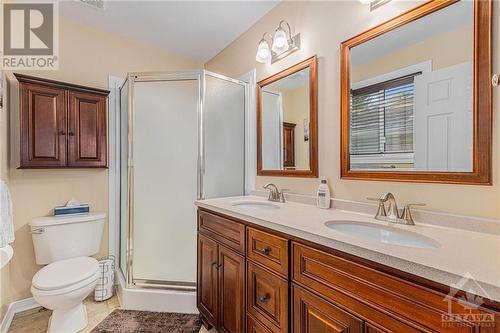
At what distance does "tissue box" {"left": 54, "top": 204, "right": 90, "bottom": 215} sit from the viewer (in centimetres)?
206

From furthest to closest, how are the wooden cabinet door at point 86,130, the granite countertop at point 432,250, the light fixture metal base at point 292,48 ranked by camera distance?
the wooden cabinet door at point 86,130
the light fixture metal base at point 292,48
the granite countertop at point 432,250

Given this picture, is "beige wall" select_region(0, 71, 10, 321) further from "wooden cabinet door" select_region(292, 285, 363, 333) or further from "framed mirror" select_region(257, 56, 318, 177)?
"wooden cabinet door" select_region(292, 285, 363, 333)

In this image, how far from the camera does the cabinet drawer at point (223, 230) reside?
1.39 m

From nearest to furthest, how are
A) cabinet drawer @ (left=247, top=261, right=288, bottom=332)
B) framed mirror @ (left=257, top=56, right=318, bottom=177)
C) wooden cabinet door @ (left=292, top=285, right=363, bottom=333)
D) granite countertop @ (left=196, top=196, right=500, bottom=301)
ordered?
granite countertop @ (left=196, top=196, right=500, bottom=301)
wooden cabinet door @ (left=292, top=285, right=363, bottom=333)
cabinet drawer @ (left=247, top=261, right=288, bottom=332)
framed mirror @ (left=257, top=56, right=318, bottom=177)

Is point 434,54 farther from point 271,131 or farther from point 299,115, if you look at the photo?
point 271,131

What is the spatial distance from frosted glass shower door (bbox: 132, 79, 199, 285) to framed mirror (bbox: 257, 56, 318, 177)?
23.3 inches

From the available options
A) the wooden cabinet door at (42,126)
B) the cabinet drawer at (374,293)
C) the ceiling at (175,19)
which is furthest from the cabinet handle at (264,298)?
the ceiling at (175,19)

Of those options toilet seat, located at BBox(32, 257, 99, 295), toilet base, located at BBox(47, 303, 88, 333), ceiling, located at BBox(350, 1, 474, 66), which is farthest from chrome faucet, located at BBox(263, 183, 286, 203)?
toilet base, located at BBox(47, 303, 88, 333)

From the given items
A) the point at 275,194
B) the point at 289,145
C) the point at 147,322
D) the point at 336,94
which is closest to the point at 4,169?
the point at 147,322

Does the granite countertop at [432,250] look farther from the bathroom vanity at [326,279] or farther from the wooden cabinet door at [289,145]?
the wooden cabinet door at [289,145]

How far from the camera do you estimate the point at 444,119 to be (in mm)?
1090

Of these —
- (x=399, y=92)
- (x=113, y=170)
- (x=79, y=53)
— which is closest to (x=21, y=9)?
(x=79, y=53)

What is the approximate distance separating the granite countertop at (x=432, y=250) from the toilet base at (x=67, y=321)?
5.09 ft

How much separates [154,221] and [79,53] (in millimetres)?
1705
